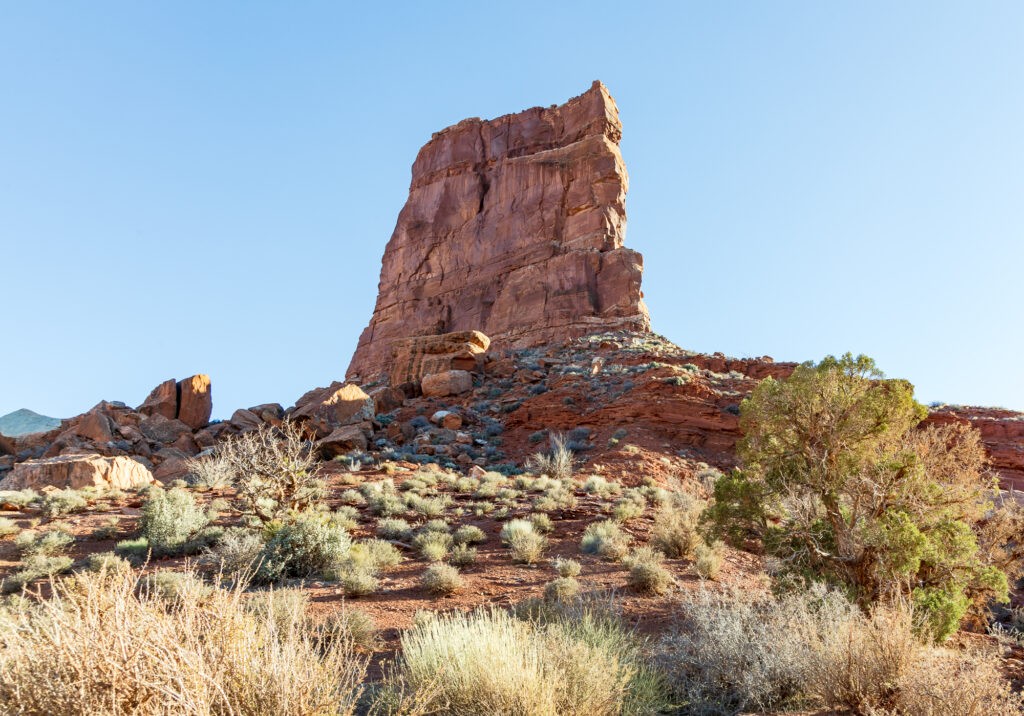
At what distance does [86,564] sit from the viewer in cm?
855

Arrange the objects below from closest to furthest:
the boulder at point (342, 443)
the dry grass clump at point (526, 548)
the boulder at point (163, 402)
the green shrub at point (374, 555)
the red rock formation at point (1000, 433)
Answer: the green shrub at point (374, 555)
the dry grass clump at point (526, 548)
the red rock formation at point (1000, 433)
the boulder at point (342, 443)
the boulder at point (163, 402)

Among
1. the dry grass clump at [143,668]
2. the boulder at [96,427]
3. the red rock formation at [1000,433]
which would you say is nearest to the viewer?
the dry grass clump at [143,668]

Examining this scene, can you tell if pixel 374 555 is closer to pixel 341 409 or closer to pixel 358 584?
pixel 358 584

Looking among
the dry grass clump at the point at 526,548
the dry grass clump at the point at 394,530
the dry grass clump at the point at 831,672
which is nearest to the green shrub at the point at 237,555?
the dry grass clump at the point at 394,530

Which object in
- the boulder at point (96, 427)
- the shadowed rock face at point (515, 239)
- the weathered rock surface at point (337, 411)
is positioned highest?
the shadowed rock face at point (515, 239)

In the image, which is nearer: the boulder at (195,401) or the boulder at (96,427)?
the boulder at (96,427)

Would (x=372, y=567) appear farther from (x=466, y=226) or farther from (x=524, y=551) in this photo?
(x=466, y=226)

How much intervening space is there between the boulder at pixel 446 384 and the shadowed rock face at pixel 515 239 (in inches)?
514

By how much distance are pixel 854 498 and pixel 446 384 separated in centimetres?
2016

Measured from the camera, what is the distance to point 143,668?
2523 mm

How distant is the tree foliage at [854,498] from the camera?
19.8ft

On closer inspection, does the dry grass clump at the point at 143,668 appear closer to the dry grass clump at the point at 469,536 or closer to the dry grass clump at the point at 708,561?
the dry grass clump at the point at 708,561

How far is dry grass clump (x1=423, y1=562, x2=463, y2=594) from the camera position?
717 cm

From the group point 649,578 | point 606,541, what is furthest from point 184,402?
point 649,578
